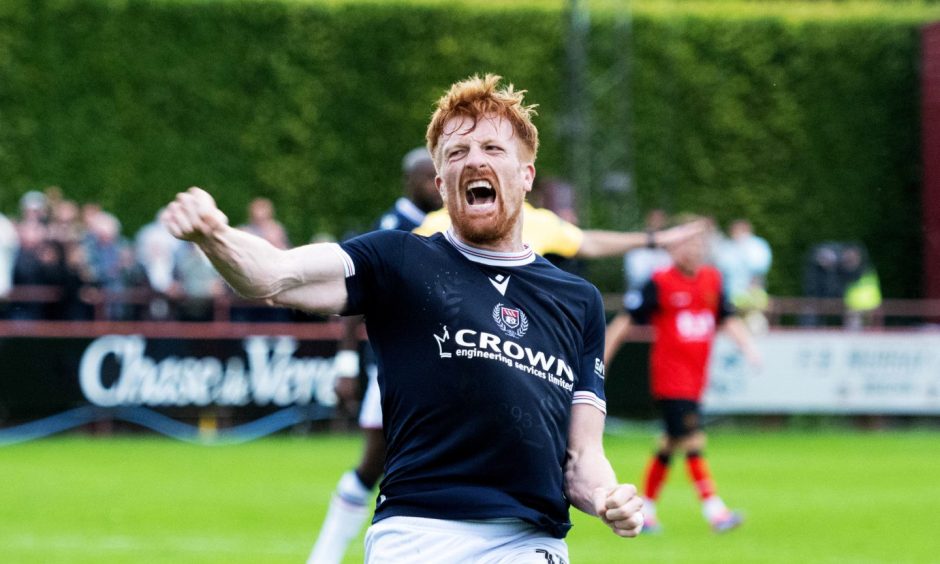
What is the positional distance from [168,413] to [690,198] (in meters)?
13.5

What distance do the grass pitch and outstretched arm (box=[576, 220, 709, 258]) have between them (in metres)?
2.07

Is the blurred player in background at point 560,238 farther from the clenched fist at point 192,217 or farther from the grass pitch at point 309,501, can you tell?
the clenched fist at point 192,217

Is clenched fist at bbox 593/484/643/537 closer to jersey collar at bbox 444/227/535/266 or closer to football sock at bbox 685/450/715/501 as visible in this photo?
jersey collar at bbox 444/227/535/266

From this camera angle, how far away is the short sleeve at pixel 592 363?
5121mm

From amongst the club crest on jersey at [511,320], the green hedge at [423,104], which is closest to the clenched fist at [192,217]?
the club crest on jersey at [511,320]

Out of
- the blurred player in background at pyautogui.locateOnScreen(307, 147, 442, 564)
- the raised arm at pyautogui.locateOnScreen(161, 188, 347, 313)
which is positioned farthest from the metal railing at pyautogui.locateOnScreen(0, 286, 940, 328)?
the raised arm at pyautogui.locateOnScreen(161, 188, 347, 313)

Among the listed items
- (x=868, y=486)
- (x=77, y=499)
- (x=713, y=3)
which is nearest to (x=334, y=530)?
(x=77, y=499)

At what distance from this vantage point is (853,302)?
25.0 meters

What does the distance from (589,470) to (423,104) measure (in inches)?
933

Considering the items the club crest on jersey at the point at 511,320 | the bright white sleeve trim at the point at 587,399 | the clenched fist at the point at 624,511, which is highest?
the club crest on jersey at the point at 511,320

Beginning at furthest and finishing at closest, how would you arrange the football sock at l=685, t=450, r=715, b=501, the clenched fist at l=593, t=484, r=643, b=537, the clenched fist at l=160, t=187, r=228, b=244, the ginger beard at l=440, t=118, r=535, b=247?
the football sock at l=685, t=450, r=715, b=501
the ginger beard at l=440, t=118, r=535, b=247
the clenched fist at l=593, t=484, r=643, b=537
the clenched fist at l=160, t=187, r=228, b=244

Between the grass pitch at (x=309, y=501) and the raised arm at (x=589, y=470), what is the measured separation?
551cm

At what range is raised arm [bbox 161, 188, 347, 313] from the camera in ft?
13.3

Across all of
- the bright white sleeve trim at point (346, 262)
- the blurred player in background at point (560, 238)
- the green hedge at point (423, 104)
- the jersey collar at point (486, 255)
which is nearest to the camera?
the bright white sleeve trim at point (346, 262)
